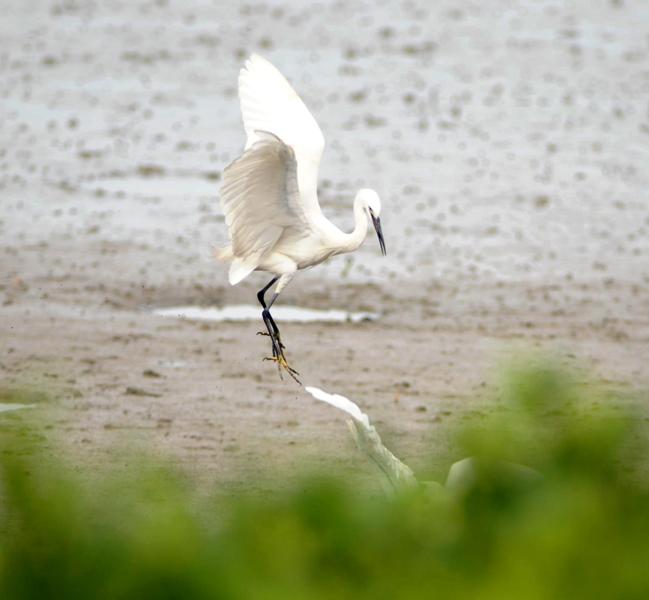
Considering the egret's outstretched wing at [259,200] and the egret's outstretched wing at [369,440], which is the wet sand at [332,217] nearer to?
the egret's outstretched wing at [369,440]

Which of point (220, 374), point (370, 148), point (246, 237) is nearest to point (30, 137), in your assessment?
point (370, 148)

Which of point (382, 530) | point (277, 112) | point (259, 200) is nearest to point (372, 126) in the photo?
point (277, 112)

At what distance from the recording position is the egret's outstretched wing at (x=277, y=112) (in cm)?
820

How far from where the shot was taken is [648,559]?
7.47 feet

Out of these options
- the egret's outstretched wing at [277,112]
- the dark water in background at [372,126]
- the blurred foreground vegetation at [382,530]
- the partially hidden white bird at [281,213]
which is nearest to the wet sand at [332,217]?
the dark water in background at [372,126]

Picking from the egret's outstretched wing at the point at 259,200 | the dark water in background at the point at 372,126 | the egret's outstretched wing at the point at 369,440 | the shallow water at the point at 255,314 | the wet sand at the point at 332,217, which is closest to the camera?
the egret's outstretched wing at the point at 369,440

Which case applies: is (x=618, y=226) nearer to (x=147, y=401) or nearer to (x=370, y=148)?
(x=370, y=148)

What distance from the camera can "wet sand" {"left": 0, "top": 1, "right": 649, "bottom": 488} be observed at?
9359 mm

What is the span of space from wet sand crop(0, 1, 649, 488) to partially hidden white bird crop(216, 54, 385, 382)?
0.97 meters

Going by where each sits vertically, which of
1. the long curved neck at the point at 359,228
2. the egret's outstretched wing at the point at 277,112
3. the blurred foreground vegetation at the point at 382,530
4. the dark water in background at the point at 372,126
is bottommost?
the dark water in background at the point at 372,126

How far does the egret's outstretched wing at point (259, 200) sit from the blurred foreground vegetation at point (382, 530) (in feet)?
13.9

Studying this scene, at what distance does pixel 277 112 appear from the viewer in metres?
8.26

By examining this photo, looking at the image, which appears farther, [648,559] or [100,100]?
[100,100]

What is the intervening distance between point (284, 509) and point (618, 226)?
12.0m
